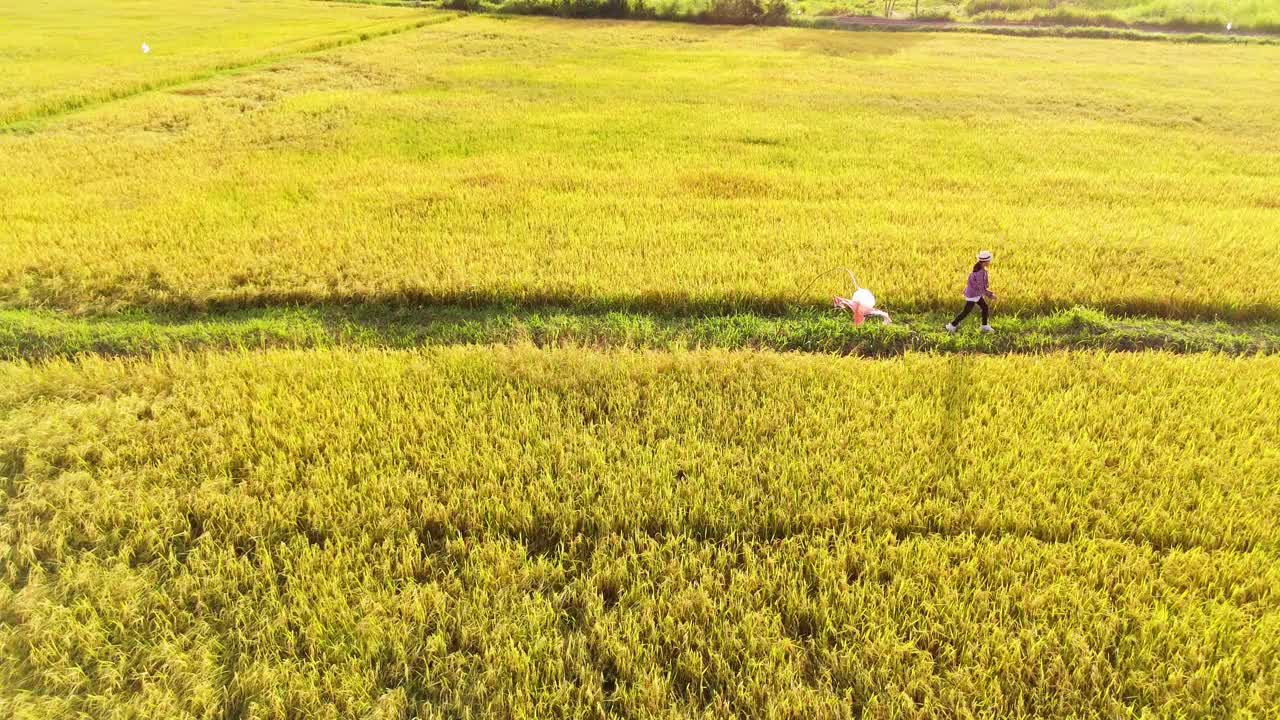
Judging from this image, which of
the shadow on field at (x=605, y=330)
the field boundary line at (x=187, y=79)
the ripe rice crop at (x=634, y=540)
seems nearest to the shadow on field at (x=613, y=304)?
the shadow on field at (x=605, y=330)

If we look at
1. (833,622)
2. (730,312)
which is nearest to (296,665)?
(833,622)

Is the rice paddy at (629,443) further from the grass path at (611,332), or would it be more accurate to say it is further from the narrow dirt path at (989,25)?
the narrow dirt path at (989,25)

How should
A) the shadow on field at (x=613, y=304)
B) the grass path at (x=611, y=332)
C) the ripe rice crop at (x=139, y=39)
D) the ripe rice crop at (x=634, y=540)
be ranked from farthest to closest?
the ripe rice crop at (x=139, y=39) → the shadow on field at (x=613, y=304) → the grass path at (x=611, y=332) → the ripe rice crop at (x=634, y=540)

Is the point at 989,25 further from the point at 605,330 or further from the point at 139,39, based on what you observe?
the point at 139,39

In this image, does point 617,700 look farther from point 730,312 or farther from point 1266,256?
point 1266,256

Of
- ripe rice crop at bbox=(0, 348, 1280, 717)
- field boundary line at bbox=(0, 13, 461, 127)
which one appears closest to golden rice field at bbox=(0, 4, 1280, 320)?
field boundary line at bbox=(0, 13, 461, 127)
